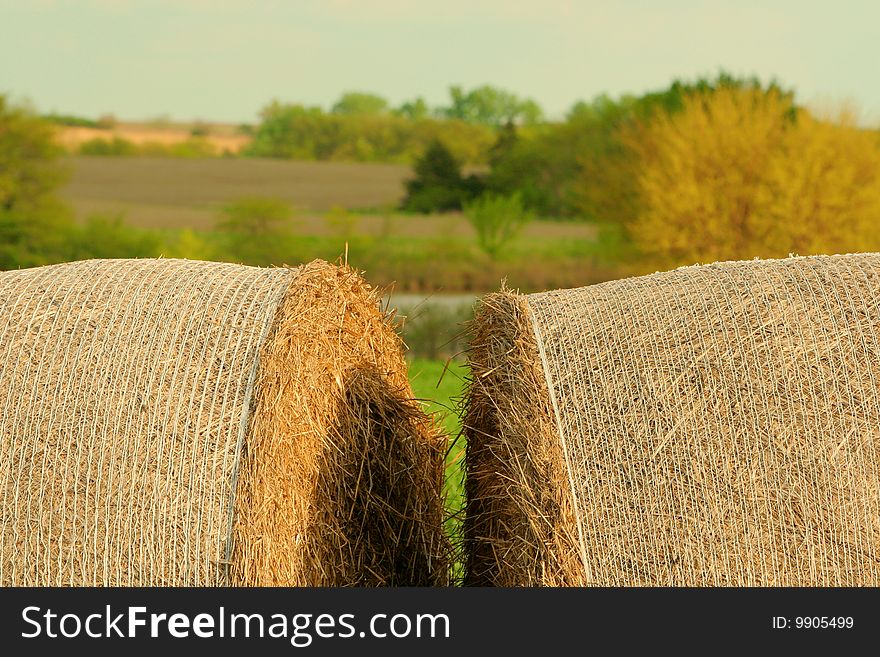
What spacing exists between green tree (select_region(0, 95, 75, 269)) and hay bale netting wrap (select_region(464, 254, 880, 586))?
32997 millimetres

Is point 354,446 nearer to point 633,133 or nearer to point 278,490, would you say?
point 278,490

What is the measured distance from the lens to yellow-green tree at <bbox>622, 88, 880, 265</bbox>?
28.7 metres

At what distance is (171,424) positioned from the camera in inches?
146

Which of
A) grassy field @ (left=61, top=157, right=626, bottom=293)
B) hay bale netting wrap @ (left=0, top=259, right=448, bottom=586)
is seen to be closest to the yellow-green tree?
grassy field @ (left=61, top=157, right=626, bottom=293)

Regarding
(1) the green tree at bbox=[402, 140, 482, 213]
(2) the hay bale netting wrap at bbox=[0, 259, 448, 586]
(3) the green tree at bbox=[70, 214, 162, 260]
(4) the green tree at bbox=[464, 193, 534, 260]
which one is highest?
(1) the green tree at bbox=[402, 140, 482, 213]

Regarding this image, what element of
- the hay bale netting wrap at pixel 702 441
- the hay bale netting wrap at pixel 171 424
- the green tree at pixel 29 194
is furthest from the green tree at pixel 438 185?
the hay bale netting wrap at pixel 702 441

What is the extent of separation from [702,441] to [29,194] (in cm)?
3592

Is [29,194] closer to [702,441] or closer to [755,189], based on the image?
[755,189]

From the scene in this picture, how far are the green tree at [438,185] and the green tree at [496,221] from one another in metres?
4.51

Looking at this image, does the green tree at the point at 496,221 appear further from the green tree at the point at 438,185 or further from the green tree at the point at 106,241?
the green tree at the point at 106,241

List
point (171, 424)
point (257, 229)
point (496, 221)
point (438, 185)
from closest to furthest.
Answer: point (171, 424), point (257, 229), point (496, 221), point (438, 185)

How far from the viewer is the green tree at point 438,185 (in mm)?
45938

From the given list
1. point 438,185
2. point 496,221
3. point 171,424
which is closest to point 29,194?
point 496,221

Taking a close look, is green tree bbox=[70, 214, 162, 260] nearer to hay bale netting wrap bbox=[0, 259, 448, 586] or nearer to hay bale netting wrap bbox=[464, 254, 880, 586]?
hay bale netting wrap bbox=[0, 259, 448, 586]
